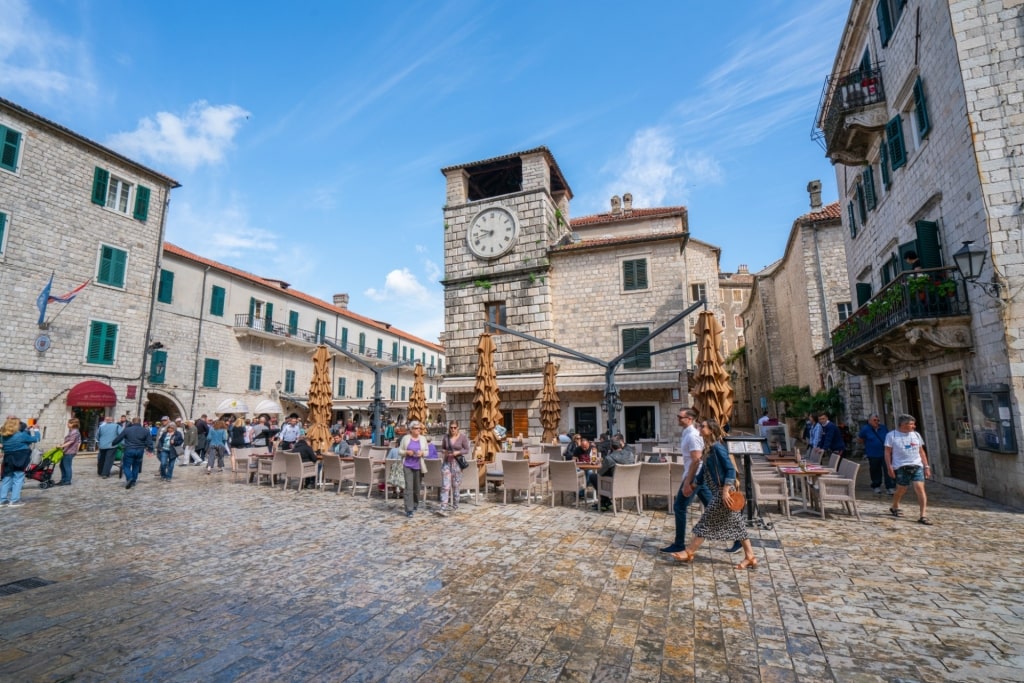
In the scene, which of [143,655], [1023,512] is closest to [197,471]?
[143,655]

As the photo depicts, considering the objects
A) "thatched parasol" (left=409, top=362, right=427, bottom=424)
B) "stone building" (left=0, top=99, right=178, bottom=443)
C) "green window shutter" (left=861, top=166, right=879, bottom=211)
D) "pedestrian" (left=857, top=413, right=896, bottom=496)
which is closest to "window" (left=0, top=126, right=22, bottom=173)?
"stone building" (left=0, top=99, right=178, bottom=443)

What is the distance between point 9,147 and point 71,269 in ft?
13.8

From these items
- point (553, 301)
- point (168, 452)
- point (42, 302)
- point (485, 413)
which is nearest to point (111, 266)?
point (42, 302)

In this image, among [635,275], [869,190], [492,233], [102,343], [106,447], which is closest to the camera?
[106,447]

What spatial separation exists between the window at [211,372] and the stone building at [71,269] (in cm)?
314

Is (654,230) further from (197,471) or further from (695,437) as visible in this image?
(197,471)

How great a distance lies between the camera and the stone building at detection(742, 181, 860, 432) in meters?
18.6

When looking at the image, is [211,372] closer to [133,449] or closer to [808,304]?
[133,449]

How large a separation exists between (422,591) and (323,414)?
27.6ft

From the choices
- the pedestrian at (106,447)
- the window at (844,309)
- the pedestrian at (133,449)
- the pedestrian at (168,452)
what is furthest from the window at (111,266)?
the window at (844,309)

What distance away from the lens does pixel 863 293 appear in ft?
46.3

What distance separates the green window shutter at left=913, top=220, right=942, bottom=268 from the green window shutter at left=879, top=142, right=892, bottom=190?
316 centimetres

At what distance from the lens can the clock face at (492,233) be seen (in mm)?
20797

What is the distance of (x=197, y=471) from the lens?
13.9m
